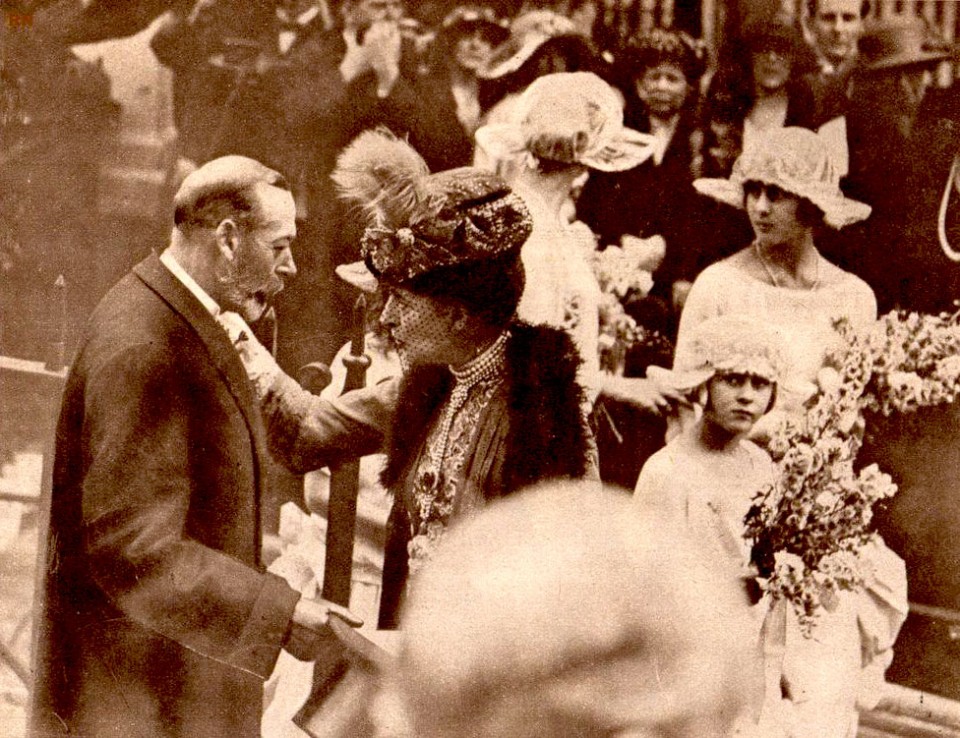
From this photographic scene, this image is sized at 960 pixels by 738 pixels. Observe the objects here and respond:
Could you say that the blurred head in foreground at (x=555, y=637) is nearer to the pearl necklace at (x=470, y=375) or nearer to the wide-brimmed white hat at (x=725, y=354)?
the pearl necklace at (x=470, y=375)

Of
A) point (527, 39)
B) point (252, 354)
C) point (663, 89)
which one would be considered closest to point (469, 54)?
point (527, 39)

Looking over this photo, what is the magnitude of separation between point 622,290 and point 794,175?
0.56 meters

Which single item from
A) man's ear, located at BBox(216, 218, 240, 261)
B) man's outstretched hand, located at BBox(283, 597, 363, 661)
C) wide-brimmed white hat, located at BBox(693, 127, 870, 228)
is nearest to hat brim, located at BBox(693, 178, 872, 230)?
wide-brimmed white hat, located at BBox(693, 127, 870, 228)

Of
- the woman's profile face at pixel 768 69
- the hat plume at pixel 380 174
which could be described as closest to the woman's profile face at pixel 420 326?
the hat plume at pixel 380 174

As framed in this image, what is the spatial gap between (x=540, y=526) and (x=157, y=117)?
1.49 metres

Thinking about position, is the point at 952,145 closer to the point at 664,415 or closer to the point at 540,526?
the point at 664,415

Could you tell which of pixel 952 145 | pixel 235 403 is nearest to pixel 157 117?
pixel 235 403

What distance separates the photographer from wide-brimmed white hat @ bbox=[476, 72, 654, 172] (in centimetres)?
384

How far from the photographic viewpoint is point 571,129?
152 inches

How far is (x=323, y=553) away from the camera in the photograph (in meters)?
3.76

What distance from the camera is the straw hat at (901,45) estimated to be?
3.95 m

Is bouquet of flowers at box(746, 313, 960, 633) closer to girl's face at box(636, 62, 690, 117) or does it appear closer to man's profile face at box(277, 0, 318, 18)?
girl's face at box(636, 62, 690, 117)

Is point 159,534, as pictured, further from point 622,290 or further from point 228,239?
point 622,290

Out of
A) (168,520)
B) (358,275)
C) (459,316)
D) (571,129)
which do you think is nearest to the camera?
(168,520)
